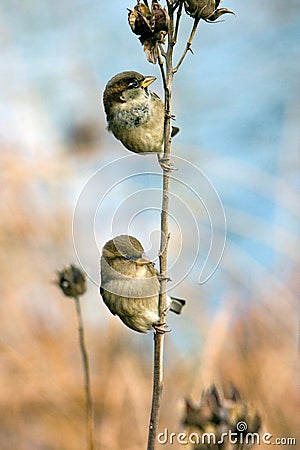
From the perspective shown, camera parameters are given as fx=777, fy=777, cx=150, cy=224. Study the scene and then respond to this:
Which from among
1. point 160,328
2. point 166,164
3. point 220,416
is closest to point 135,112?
point 166,164

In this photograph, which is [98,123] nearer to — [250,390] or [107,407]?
[107,407]

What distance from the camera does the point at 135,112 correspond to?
36.7 inches

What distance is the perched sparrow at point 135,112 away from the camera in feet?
2.90

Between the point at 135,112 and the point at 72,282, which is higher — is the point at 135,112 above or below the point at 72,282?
above

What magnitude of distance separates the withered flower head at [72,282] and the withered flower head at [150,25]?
0.40 meters

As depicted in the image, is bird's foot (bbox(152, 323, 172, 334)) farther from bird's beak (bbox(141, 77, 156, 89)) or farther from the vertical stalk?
bird's beak (bbox(141, 77, 156, 89))

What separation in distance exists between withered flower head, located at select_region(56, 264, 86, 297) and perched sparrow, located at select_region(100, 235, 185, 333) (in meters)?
0.05

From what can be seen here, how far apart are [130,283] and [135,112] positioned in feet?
0.71

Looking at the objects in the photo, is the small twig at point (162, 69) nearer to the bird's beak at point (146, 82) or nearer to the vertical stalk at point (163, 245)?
→ the vertical stalk at point (163, 245)

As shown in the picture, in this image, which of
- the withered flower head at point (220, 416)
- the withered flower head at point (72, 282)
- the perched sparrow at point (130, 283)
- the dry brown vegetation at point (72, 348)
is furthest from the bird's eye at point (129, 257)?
the dry brown vegetation at point (72, 348)

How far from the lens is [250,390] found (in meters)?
1.72

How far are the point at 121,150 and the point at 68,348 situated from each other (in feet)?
2.16

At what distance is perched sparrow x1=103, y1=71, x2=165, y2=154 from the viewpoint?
0.88m

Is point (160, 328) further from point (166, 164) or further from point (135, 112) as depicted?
point (135, 112)
